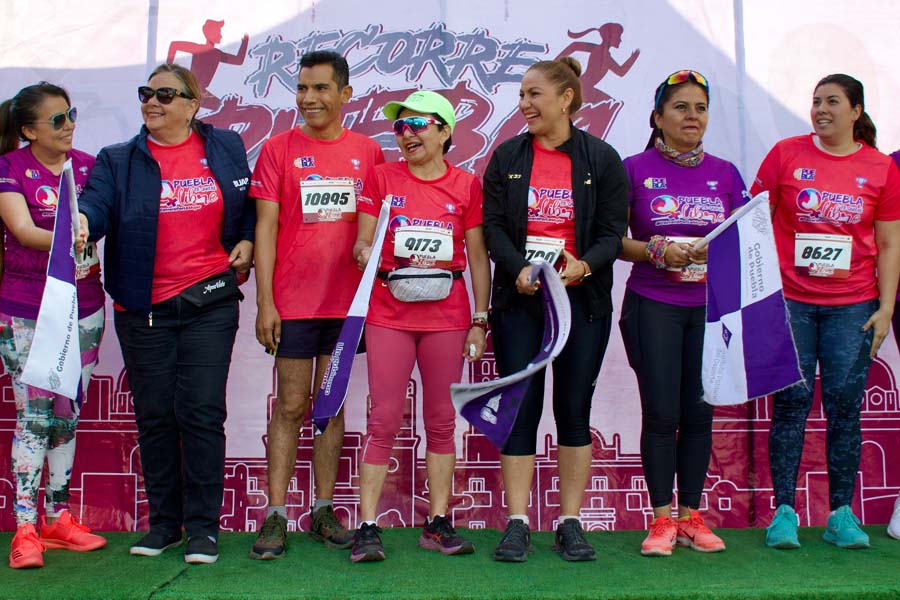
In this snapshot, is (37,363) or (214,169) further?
(214,169)

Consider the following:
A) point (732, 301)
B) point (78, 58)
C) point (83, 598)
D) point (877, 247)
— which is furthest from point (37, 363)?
point (877, 247)

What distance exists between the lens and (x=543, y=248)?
131 inches

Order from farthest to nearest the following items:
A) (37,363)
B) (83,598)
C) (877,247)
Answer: (877,247) < (37,363) < (83,598)

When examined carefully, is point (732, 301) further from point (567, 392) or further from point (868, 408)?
point (868, 408)

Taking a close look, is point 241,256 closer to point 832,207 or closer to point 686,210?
point 686,210

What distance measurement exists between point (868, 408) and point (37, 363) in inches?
140

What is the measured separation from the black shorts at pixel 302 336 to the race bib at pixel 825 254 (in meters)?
1.92

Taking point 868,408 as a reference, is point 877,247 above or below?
above

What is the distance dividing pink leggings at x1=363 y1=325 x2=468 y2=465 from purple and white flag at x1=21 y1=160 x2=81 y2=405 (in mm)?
1053

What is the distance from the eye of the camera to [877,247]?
3.79 meters

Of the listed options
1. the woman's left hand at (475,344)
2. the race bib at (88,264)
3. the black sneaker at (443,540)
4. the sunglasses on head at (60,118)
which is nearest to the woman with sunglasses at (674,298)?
the woman's left hand at (475,344)

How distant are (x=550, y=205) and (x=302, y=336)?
1.10 meters

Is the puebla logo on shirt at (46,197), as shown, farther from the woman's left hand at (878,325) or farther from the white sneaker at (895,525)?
the white sneaker at (895,525)

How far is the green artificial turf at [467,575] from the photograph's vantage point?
2863 mm
